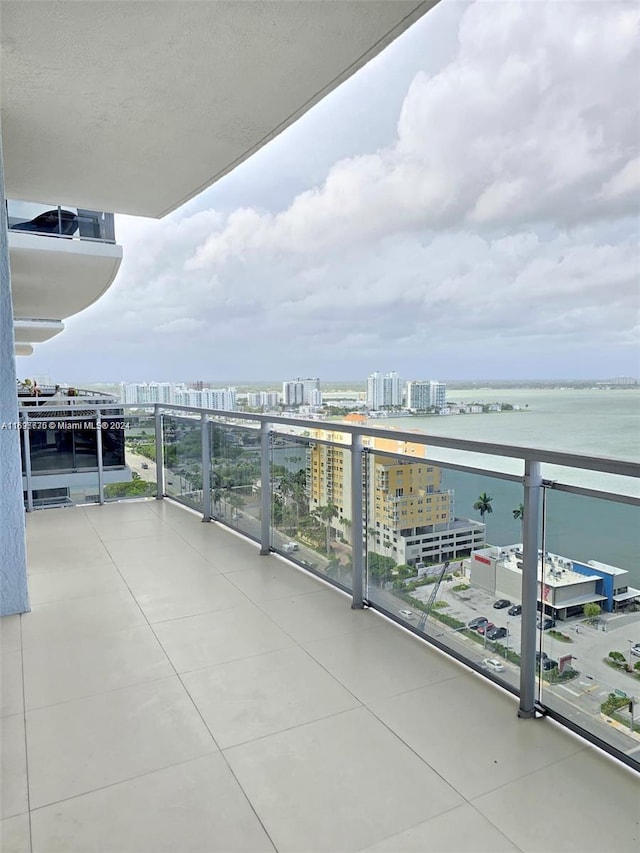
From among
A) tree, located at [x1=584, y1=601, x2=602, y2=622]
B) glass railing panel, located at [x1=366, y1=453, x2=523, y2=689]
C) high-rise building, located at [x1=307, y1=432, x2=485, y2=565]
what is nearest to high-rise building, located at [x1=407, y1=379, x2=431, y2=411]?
high-rise building, located at [x1=307, y1=432, x2=485, y2=565]

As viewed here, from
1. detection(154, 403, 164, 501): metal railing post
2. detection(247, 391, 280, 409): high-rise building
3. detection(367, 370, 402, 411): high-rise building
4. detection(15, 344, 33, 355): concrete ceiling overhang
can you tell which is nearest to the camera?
detection(247, 391, 280, 409): high-rise building

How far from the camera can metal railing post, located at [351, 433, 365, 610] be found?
3131mm

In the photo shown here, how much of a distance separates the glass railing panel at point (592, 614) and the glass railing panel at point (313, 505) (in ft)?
4.46

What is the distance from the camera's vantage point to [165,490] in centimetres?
630

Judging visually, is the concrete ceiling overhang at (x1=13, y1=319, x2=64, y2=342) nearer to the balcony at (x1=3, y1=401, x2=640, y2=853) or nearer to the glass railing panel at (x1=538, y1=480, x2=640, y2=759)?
the balcony at (x1=3, y1=401, x2=640, y2=853)

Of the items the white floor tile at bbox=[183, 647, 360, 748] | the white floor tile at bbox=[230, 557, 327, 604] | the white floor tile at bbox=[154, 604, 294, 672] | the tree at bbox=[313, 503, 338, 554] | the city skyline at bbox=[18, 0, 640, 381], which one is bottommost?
the white floor tile at bbox=[230, 557, 327, 604]

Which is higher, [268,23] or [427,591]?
[268,23]

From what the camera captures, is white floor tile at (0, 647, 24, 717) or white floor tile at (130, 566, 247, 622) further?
white floor tile at (130, 566, 247, 622)

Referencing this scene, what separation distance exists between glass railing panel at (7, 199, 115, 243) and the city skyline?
692 centimetres

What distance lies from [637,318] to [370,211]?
16.3 meters

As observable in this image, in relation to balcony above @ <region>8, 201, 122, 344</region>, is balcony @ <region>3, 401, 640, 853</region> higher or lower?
lower

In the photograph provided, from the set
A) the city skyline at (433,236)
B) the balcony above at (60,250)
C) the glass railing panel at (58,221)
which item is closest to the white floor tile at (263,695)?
the glass railing panel at (58,221)

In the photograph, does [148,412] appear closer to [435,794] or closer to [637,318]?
[435,794]

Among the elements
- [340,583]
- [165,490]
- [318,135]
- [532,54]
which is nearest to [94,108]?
[340,583]
